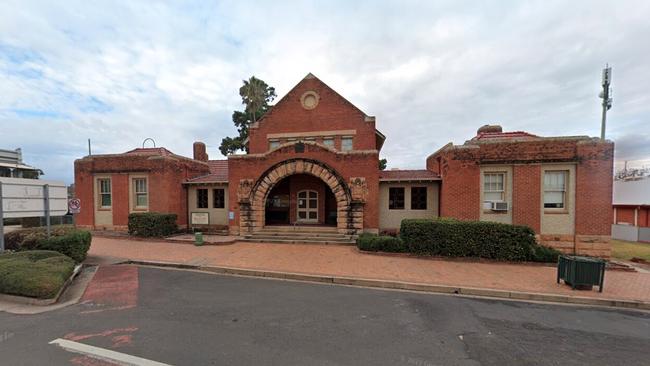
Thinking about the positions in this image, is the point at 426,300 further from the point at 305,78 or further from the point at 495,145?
the point at 305,78

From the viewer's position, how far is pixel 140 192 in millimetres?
16734

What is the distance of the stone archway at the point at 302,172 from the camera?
1390 centimetres

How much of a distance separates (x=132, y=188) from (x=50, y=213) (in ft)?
24.7

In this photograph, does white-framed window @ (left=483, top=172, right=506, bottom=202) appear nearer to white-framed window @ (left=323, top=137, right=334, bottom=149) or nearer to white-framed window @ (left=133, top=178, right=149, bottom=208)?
white-framed window @ (left=323, top=137, right=334, bottom=149)

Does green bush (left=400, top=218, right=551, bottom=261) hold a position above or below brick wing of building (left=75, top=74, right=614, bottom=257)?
below

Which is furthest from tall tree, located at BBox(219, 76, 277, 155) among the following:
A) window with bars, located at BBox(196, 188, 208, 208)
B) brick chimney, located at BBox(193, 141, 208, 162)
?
window with bars, located at BBox(196, 188, 208, 208)

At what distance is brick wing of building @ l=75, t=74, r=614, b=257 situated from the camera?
12047mm

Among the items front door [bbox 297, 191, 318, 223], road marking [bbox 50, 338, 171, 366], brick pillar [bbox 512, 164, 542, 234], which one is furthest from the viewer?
front door [bbox 297, 191, 318, 223]

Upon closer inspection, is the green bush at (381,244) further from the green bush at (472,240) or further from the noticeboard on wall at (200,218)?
the noticeboard on wall at (200,218)

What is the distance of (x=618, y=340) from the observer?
185 inches

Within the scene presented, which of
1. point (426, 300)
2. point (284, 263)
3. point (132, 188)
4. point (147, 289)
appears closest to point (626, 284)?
point (426, 300)

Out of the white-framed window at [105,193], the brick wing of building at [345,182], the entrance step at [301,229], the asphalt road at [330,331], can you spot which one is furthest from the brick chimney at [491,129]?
the white-framed window at [105,193]

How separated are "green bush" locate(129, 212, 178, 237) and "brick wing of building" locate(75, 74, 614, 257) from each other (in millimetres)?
1359

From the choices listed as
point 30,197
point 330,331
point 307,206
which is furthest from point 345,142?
point 30,197
